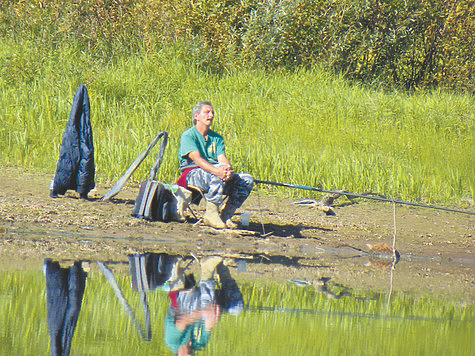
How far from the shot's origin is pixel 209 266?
5.75m

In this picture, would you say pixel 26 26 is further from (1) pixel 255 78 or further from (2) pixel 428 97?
(2) pixel 428 97

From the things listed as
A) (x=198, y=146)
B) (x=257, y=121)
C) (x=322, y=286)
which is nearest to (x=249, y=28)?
(x=257, y=121)

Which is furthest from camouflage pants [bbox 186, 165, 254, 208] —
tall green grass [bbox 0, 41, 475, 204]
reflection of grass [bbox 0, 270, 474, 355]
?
tall green grass [bbox 0, 41, 475, 204]

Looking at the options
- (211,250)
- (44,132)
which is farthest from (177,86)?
(211,250)

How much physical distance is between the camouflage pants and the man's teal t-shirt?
194 millimetres

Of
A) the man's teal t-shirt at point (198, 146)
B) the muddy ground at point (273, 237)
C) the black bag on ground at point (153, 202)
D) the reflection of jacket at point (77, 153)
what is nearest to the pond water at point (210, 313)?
the muddy ground at point (273, 237)

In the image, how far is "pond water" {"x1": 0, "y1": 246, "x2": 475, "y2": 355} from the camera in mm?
3695

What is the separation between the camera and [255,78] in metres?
13.5

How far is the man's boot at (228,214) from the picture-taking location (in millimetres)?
→ 7414

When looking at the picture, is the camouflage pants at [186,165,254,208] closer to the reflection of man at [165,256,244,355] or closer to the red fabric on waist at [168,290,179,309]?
the reflection of man at [165,256,244,355]

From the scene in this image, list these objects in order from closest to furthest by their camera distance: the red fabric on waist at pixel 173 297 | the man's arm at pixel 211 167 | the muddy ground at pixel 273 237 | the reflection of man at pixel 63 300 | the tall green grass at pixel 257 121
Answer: the reflection of man at pixel 63 300, the red fabric on waist at pixel 173 297, the muddy ground at pixel 273 237, the man's arm at pixel 211 167, the tall green grass at pixel 257 121

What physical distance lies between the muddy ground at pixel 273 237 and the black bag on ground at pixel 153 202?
0.33ft

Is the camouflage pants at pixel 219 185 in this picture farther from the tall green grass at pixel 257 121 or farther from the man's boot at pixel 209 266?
the tall green grass at pixel 257 121

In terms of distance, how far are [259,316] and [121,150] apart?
614cm
